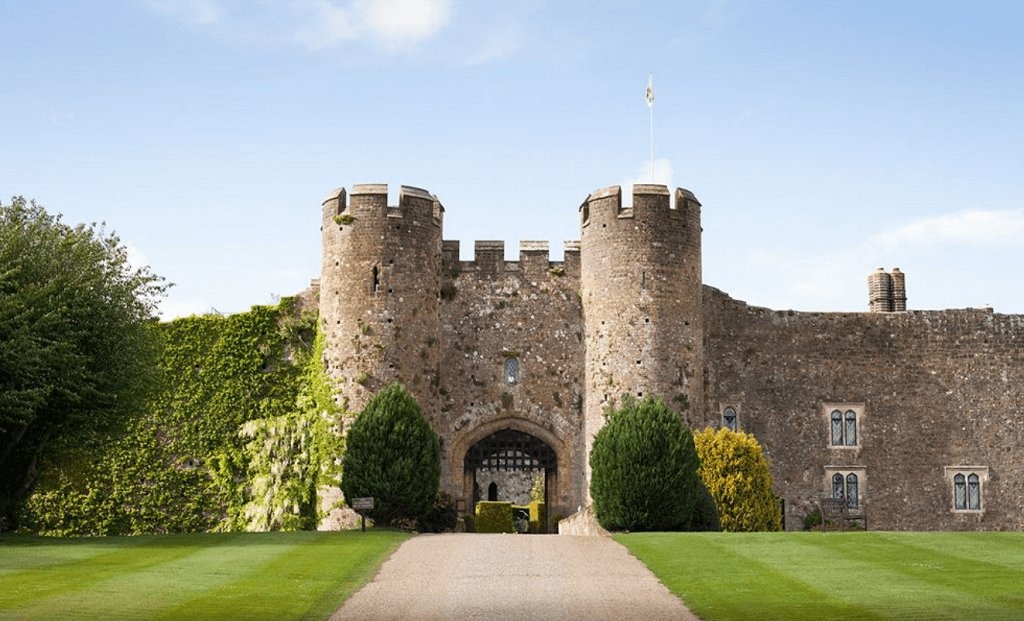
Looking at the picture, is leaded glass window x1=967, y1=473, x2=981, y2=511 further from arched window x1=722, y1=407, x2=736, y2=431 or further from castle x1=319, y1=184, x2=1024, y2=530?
arched window x1=722, y1=407, x2=736, y2=431

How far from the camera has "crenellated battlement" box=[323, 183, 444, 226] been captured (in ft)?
118

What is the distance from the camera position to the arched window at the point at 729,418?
129 feet

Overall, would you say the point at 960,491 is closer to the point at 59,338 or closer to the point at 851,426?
the point at 851,426

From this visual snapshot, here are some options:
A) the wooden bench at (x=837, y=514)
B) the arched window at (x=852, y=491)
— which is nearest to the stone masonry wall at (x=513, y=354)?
the wooden bench at (x=837, y=514)

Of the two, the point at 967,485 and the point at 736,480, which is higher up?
the point at 736,480

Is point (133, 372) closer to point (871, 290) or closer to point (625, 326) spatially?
point (625, 326)

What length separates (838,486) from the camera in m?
39.3

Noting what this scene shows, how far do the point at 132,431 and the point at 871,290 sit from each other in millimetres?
24707

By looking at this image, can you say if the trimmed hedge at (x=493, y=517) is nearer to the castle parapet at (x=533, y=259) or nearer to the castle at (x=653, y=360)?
the castle at (x=653, y=360)

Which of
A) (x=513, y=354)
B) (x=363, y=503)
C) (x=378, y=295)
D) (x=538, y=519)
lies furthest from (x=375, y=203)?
(x=538, y=519)

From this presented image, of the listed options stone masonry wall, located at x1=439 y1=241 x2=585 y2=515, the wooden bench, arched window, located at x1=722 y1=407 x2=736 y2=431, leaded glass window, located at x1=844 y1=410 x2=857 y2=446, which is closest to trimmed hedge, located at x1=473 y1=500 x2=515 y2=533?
stone masonry wall, located at x1=439 y1=241 x2=585 y2=515

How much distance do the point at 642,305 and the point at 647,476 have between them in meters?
6.80

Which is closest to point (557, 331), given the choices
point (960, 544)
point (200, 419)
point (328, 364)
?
point (328, 364)

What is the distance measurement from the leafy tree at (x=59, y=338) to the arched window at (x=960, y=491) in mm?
24923
